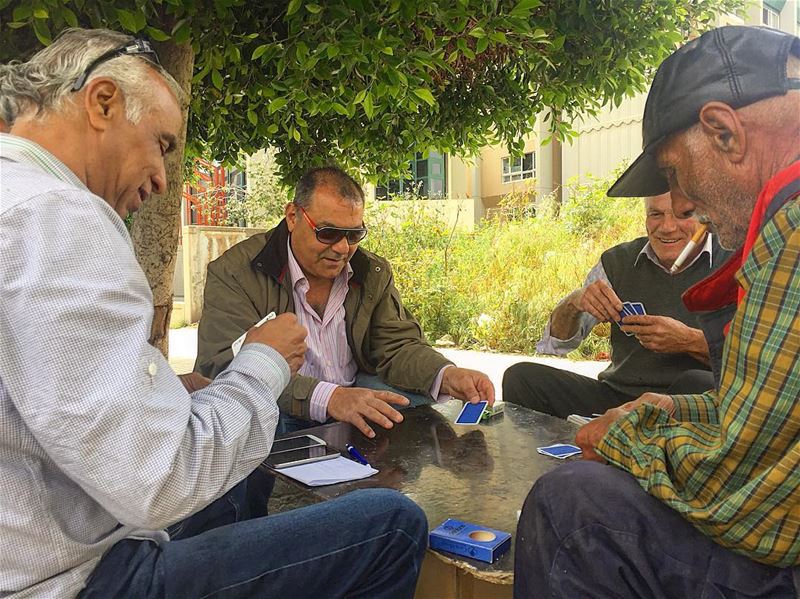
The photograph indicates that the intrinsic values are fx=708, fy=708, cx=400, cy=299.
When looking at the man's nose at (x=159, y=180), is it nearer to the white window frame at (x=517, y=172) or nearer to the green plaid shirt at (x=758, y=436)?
the green plaid shirt at (x=758, y=436)

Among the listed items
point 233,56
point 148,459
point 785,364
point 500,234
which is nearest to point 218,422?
point 148,459

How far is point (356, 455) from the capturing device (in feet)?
7.80

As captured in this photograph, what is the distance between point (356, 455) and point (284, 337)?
2.46 feet

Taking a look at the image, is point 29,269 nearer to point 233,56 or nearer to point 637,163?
point 637,163

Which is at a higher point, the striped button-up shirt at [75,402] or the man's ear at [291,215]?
the man's ear at [291,215]

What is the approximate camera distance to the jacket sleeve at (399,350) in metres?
3.31

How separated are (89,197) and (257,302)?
2.08 m

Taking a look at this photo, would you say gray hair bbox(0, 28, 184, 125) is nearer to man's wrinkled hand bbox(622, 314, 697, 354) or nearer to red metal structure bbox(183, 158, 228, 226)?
man's wrinkled hand bbox(622, 314, 697, 354)

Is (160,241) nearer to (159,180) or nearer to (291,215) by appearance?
(291,215)

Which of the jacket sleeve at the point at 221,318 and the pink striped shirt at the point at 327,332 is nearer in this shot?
the jacket sleeve at the point at 221,318

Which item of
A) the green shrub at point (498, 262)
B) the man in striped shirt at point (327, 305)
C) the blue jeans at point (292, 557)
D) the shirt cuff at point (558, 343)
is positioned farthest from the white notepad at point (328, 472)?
the green shrub at point (498, 262)

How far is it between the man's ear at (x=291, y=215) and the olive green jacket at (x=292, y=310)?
0.05m

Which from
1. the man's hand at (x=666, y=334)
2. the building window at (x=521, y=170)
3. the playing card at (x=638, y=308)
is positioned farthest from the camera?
the building window at (x=521, y=170)

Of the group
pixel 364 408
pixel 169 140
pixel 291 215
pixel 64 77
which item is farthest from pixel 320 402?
pixel 64 77
